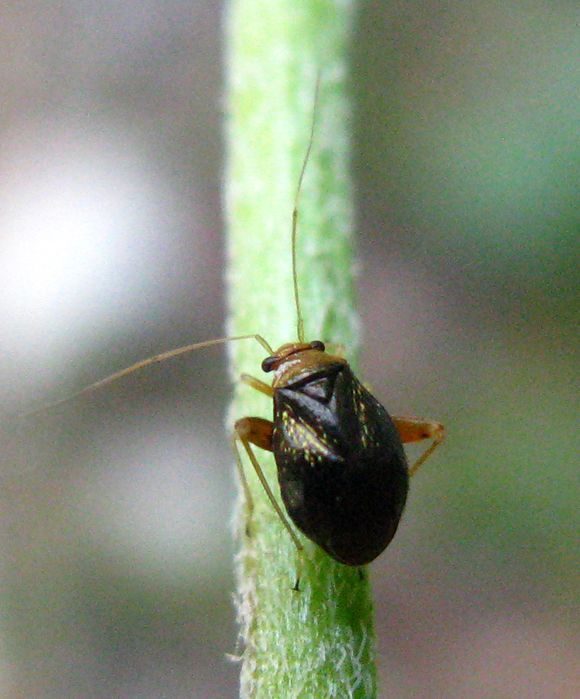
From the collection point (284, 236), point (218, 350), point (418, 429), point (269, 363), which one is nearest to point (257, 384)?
point (269, 363)

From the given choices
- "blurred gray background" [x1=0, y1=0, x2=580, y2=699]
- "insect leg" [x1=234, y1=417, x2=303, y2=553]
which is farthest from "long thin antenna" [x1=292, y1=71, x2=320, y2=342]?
"blurred gray background" [x1=0, y1=0, x2=580, y2=699]

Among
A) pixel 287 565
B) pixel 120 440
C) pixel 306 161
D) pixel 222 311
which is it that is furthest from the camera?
pixel 222 311

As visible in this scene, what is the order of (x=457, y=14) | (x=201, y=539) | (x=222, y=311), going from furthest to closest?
(x=457, y=14), (x=222, y=311), (x=201, y=539)

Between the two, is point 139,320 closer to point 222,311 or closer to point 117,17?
point 222,311

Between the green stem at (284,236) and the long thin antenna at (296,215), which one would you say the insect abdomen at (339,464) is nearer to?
the green stem at (284,236)

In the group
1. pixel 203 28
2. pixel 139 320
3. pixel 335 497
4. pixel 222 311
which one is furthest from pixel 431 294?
pixel 335 497

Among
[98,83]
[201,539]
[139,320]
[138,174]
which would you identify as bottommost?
[201,539]

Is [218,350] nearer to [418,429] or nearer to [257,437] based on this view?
[418,429]
